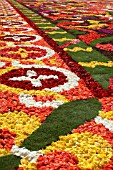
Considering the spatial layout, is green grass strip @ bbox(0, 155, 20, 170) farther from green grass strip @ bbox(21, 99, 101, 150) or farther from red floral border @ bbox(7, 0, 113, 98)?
red floral border @ bbox(7, 0, 113, 98)

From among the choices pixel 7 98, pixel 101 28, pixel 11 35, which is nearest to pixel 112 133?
pixel 7 98

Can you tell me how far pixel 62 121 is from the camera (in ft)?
25.9

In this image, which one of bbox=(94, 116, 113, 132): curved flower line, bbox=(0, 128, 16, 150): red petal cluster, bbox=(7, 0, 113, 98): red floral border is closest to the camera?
bbox=(0, 128, 16, 150): red petal cluster

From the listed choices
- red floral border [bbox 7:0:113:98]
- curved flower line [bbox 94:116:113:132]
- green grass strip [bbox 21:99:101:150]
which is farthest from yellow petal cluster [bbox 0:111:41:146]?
red floral border [bbox 7:0:113:98]

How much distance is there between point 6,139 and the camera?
7.02 meters

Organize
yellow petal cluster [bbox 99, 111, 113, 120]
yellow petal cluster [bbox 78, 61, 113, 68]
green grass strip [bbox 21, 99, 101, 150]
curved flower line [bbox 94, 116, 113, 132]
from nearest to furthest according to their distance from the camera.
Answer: green grass strip [bbox 21, 99, 101, 150]
curved flower line [bbox 94, 116, 113, 132]
yellow petal cluster [bbox 99, 111, 113, 120]
yellow petal cluster [bbox 78, 61, 113, 68]

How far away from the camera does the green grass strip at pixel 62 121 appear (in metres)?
7.01

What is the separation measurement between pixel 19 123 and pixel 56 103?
4.71 ft

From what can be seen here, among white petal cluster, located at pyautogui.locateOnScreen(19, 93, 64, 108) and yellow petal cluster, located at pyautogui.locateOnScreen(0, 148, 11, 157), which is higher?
yellow petal cluster, located at pyautogui.locateOnScreen(0, 148, 11, 157)

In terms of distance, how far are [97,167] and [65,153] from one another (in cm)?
66

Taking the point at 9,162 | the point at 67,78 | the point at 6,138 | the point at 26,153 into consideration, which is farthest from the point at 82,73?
the point at 9,162

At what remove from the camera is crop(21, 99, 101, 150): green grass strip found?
7008 mm

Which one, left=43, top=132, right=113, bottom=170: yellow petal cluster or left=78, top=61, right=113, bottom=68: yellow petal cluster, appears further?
left=78, top=61, right=113, bottom=68: yellow petal cluster

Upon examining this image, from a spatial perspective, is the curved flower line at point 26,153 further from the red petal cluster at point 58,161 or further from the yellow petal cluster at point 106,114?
the yellow petal cluster at point 106,114
